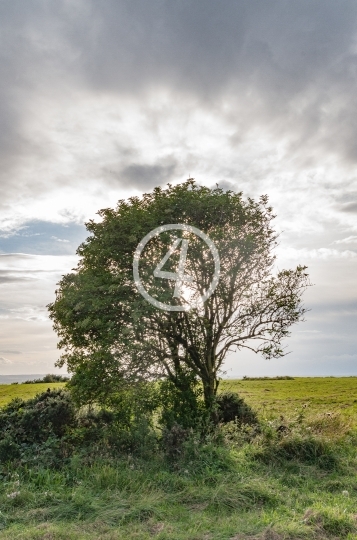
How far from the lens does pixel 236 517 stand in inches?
363

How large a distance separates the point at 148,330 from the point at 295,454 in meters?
6.34

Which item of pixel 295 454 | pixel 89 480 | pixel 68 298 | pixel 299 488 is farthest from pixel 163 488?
pixel 68 298

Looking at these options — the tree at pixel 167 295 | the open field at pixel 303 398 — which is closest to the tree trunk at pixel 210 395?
the tree at pixel 167 295

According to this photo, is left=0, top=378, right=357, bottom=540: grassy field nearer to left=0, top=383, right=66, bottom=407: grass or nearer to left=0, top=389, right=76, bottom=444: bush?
left=0, top=389, right=76, bottom=444: bush

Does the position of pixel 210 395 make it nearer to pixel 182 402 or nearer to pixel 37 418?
pixel 182 402

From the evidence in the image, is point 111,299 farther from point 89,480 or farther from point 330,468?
point 330,468

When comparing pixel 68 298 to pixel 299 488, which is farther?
pixel 68 298

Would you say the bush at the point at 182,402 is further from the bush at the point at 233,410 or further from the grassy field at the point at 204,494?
the grassy field at the point at 204,494

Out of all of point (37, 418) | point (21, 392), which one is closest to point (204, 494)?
point (37, 418)

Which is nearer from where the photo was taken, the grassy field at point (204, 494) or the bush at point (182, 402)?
the grassy field at point (204, 494)

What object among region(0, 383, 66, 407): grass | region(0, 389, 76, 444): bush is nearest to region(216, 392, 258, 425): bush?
region(0, 389, 76, 444): bush
